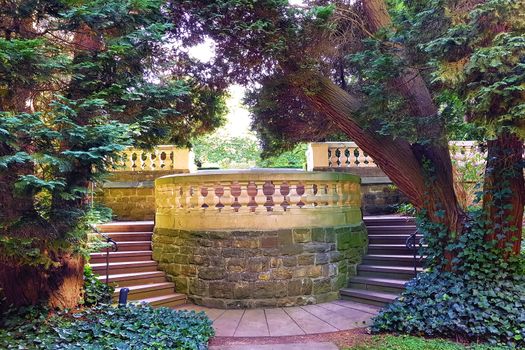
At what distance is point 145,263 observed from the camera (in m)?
6.13

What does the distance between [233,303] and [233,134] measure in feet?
57.2

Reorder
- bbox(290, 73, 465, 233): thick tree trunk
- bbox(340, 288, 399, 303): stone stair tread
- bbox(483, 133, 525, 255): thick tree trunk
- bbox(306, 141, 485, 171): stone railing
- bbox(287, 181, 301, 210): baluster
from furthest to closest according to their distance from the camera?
bbox(306, 141, 485, 171): stone railing, bbox(287, 181, 301, 210): baluster, bbox(340, 288, 399, 303): stone stair tread, bbox(290, 73, 465, 233): thick tree trunk, bbox(483, 133, 525, 255): thick tree trunk

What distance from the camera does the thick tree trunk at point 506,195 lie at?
4383 millimetres

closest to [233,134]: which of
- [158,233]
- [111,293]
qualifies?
[158,233]

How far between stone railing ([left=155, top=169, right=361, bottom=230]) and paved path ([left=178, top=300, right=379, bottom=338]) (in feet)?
4.20

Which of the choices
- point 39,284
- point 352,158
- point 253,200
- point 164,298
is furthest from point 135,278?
point 352,158

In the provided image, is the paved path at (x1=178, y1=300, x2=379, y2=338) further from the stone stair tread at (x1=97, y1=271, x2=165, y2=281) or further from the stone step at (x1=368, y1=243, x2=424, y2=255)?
the stone step at (x1=368, y1=243, x2=424, y2=255)

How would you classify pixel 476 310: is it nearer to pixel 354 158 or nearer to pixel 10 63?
pixel 10 63

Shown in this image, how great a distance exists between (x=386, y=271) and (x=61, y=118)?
5.18m

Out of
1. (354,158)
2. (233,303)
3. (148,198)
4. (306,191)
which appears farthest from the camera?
(354,158)

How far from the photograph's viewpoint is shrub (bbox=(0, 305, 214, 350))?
10.8 feet

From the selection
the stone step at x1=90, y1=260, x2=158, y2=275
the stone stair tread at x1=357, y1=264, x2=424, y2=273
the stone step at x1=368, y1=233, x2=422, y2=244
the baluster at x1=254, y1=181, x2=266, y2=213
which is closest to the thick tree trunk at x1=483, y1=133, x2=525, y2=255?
the stone stair tread at x1=357, y1=264, x2=424, y2=273

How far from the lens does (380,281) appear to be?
5.65 metres

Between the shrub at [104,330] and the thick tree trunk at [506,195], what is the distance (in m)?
3.83
